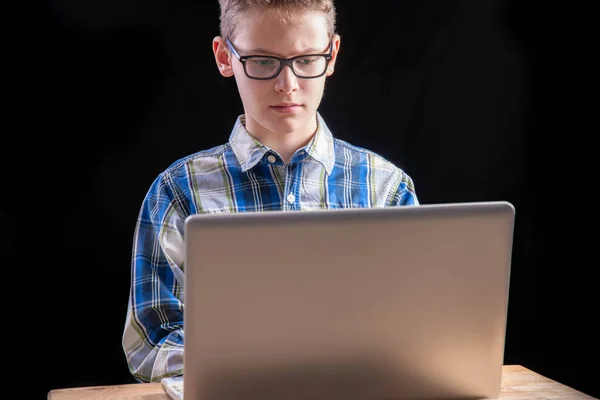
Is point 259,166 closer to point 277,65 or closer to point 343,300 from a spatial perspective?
point 277,65

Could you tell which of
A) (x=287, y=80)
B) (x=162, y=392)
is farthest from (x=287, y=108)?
(x=162, y=392)

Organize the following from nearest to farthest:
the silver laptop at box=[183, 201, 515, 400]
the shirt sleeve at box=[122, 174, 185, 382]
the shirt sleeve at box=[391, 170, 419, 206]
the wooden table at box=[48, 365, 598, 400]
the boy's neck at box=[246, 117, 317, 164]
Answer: the silver laptop at box=[183, 201, 515, 400] → the wooden table at box=[48, 365, 598, 400] → the shirt sleeve at box=[122, 174, 185, 382] → the boy's neck at box=[246, 117, 317, 164] → the shirt sleeve at box=[391, 170, 419, 206]

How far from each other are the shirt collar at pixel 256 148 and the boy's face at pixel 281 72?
0.07 m

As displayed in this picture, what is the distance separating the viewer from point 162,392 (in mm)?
1550

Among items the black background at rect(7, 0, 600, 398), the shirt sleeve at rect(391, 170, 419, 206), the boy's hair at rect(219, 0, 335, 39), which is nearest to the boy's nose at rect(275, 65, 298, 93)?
the boy's hair at rect(219, 0, 335, 39)

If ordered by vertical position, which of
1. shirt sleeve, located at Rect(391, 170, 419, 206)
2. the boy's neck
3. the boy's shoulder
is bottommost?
shirt sleeve, located at Rect(391, 170, 419, 206)

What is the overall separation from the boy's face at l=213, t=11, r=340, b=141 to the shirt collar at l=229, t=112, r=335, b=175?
0.22 ft

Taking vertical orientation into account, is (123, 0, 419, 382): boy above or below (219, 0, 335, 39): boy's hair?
below

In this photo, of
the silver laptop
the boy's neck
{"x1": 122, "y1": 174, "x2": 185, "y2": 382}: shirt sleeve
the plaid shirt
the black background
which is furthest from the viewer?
the black background

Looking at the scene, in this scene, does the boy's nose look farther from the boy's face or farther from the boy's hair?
the boy's hair

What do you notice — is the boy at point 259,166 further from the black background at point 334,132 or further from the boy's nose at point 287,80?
the black background at point 334,132

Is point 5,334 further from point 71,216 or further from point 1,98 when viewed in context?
point 1,98

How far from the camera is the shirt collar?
2.06 m

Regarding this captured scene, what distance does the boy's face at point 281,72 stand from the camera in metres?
1.94
